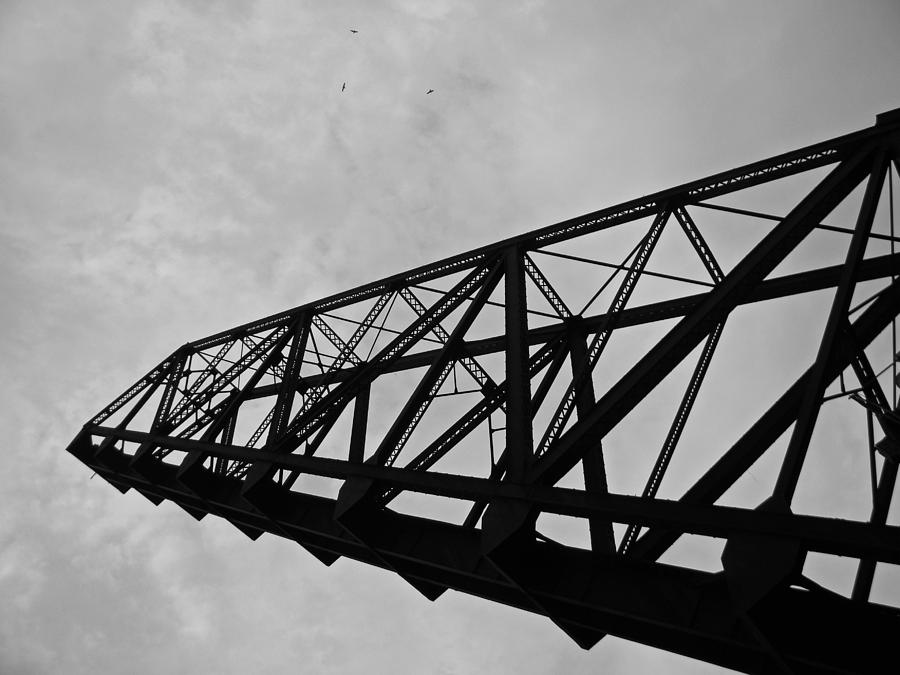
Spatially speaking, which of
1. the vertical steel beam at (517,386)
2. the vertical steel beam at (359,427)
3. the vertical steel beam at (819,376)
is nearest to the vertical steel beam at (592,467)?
the vertical steel beam at (517,386)

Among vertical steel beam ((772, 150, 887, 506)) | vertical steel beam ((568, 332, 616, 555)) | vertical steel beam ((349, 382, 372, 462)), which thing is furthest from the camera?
vertical steel beam ((349, 382, 372, 462))

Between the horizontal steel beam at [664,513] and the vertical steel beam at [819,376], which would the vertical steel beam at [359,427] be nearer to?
the horizontal steel beam at [664,513]

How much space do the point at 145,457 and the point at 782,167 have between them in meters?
14.3

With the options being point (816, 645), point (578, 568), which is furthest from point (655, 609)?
point (816, 645)

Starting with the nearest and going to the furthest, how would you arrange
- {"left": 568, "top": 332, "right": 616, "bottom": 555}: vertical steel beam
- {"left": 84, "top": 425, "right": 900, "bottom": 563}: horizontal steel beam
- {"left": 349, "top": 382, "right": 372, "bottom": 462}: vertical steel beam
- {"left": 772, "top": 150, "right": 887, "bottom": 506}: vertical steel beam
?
{"left": 84, "top": 425, "right": 900, "bottom": 563}: horizontal steel beam < {"left": 772, "top": 150, "right": 887, "bottom": 506}: vertical steel beam < {"left": 568, "top": 332, "right": 616, "bottom": 555}: vertical steel beam < {"left": 349, "top": 382, "right": 372, "bottom": 462}: vertical steel beam

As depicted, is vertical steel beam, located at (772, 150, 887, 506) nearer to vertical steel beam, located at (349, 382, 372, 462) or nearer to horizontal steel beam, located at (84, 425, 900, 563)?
horizontal steel beam, located at (84, 425, 900, 563)

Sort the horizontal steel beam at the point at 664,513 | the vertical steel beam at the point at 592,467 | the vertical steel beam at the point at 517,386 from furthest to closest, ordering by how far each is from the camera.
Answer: the vertical steel beam at the point at 592,467 → the vertical steel beam at the point at 517,386 → the horizontal steel beam at the point at 664,513

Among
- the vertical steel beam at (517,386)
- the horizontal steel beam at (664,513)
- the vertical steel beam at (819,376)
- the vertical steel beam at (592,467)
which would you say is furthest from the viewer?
the vertical steel beam at (592,467)

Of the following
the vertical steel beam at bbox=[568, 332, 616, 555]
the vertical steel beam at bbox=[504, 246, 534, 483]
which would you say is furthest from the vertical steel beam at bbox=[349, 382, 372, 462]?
the vertical steel beam at bbox=[568, 332, 616, 555]

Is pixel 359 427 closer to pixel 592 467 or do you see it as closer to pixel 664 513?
pixel 592 467

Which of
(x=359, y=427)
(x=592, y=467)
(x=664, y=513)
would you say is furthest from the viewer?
(x=359, y=427)

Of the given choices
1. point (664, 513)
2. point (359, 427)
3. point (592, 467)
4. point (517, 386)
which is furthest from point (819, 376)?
point (359, 427)

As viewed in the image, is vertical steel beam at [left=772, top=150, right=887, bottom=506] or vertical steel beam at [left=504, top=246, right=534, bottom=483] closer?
A: vertical steel beam at [left=772, top=150, right=887, bottom=506]

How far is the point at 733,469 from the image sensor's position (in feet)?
17.6
